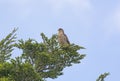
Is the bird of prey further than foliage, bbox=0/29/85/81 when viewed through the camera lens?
Yes

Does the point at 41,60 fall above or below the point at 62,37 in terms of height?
below

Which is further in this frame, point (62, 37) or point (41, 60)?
point (62, 37)

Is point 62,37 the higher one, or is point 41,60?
point 62,37

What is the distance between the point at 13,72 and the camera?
768 inches

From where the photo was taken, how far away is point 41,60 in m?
20.3

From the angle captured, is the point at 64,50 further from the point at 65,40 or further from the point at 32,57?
the point at 65,40

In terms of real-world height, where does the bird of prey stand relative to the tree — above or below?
above

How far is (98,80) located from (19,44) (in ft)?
12.3

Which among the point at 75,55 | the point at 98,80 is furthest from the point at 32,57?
the point at 98,80

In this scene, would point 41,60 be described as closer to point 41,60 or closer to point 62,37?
point 41,60

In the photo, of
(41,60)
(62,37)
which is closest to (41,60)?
(41,60)

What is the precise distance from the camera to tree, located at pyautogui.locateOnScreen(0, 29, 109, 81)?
63.6 feet

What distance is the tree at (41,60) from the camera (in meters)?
19.4

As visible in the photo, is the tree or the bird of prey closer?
the tree
